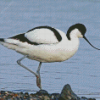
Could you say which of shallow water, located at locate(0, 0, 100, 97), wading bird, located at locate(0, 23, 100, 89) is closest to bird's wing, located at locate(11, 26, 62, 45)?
wading bird, located at locate(0, 23, 100, 89)

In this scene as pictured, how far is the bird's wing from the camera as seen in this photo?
10.2 m

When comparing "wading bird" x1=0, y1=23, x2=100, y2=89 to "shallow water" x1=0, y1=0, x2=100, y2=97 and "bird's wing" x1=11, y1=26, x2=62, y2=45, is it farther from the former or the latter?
"shallow water" x1=0, y1=0, x2=100, y2=97

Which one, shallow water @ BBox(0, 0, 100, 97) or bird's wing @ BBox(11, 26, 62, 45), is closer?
bird's wing @ BBox(11, 26, 62, 45)

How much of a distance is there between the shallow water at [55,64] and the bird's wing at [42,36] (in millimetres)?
1129

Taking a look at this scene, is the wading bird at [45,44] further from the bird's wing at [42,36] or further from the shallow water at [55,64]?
the shallow water at [55,64]

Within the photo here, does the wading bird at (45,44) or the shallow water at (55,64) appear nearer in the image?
the wading bird at (45,44)

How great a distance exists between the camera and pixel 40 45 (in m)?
10.2

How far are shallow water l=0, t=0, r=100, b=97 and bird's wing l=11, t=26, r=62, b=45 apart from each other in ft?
3.70

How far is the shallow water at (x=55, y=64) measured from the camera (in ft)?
36.3

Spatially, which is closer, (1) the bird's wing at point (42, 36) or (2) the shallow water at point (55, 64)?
(1) the bird's wing at point (42, 36)

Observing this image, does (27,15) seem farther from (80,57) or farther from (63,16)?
(80,57)

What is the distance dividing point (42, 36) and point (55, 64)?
333cm

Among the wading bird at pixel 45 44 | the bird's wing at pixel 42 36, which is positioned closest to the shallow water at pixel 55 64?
the wading bird at pixel 45 44

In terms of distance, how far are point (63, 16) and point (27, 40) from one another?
516 inches
